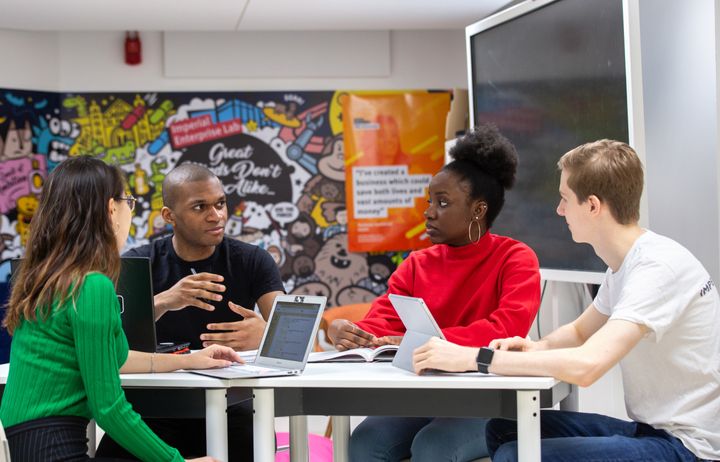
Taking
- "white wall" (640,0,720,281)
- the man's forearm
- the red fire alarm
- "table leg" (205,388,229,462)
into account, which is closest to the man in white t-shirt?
"table leg" (205,388,229,462)

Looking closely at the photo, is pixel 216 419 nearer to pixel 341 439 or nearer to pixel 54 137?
pixel 341 439

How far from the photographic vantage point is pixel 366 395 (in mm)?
2211

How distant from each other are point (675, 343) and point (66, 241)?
141cm

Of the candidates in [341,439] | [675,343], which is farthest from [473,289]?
[675,343]

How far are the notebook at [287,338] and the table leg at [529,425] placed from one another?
1.79 feet

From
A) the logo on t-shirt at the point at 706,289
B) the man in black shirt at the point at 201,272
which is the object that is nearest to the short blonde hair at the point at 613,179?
the logo on t-shirt at the point at 706,289

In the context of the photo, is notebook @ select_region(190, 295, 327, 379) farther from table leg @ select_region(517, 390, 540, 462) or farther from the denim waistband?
table leg @ select_region(517, 390, 540, 462)

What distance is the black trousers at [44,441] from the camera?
2001 millimetres

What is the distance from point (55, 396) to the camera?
80.0 inches

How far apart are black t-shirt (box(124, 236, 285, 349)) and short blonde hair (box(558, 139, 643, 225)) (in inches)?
49.5

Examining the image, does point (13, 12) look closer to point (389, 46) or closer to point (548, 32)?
point (389, 46)

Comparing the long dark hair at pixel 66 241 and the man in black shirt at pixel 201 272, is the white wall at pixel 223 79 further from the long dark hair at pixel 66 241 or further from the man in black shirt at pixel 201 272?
the long dark hair at pixel 66 241

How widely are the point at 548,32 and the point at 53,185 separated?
2356 millimetres

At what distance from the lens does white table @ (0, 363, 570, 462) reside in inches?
83.1
